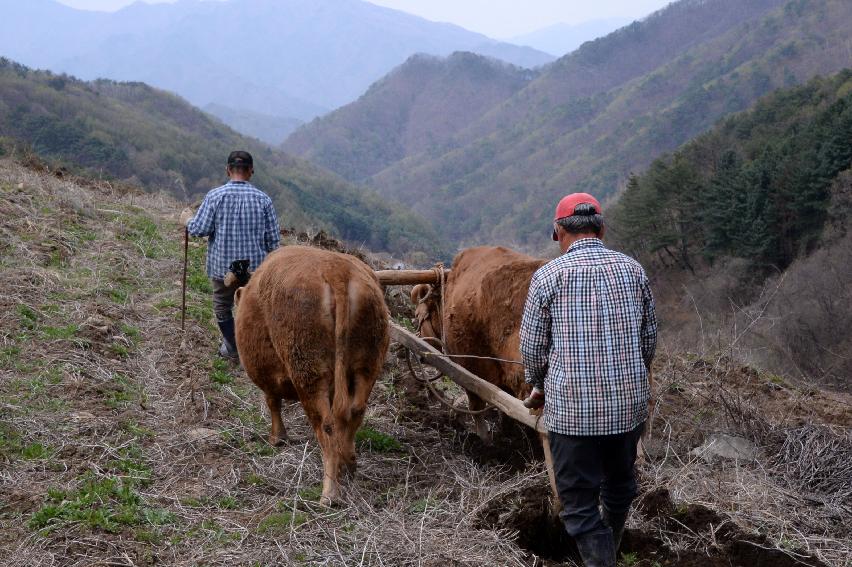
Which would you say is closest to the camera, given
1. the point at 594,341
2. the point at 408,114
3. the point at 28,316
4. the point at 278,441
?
the point at 594,341

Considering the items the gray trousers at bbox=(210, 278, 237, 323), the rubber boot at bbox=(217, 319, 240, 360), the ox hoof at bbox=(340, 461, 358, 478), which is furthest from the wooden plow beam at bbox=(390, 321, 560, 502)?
the rubber boot at bbox=(217, 319, 240, 360)

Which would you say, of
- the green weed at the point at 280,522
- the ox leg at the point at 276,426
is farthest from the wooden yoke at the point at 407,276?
the green weed at the point at 280,522

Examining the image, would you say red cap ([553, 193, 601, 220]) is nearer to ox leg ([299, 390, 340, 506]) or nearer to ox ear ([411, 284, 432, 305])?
ox leg ([299, 390, 340, 506])

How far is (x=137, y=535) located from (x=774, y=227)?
42.4 meters

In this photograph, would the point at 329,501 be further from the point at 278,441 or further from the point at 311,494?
the point at 278,441

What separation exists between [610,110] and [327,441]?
12713 cm

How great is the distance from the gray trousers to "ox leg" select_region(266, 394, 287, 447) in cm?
163

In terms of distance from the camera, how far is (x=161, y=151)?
4781cm

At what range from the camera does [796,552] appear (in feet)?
13.5

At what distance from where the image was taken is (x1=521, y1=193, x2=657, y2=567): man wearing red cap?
3.55m

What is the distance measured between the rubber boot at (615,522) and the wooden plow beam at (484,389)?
0.87 ft

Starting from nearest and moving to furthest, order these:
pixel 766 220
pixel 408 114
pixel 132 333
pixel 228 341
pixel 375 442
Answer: pixel 375 442, pixel 228 341, pixel 132 333, pixel 766 220, pixel 408 114

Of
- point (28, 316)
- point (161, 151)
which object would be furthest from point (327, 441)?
point (161, 151)

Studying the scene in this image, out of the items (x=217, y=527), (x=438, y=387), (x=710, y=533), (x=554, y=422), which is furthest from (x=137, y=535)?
(x=438, y=387)
